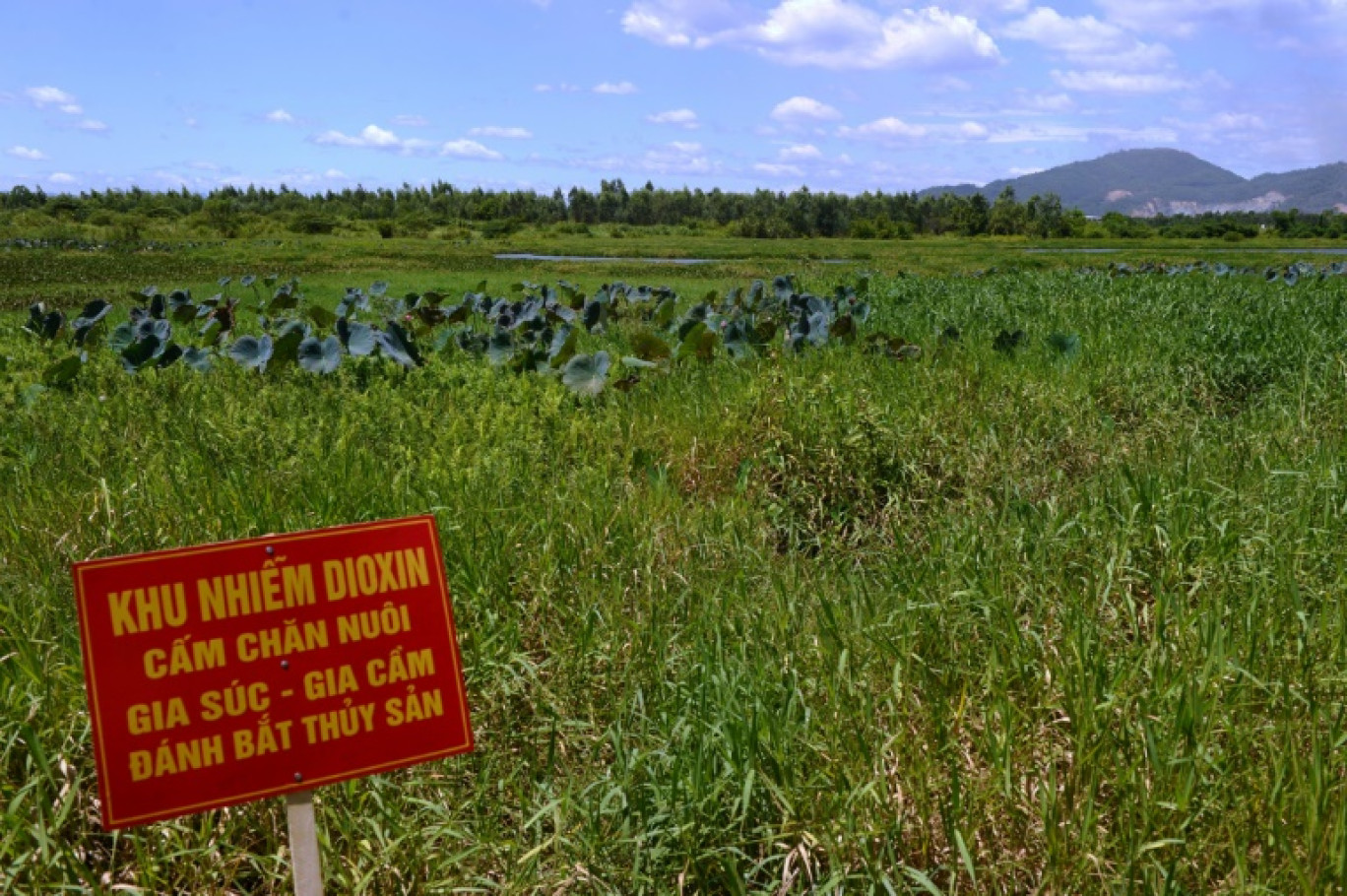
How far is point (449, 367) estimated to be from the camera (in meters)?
6.77

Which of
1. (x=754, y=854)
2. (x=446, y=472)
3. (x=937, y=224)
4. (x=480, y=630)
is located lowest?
(x=754, y=854)

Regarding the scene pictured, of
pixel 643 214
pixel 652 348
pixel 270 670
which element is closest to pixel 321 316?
pixel 652 348

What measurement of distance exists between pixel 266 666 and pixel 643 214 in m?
77.6

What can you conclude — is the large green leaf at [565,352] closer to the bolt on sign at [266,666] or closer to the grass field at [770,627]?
the grass field at [770,627]

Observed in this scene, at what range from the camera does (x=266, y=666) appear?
6.52ft

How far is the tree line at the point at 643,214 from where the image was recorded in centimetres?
5525

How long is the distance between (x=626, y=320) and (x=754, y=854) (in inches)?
367

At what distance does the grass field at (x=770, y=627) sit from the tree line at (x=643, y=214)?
46.3 metres

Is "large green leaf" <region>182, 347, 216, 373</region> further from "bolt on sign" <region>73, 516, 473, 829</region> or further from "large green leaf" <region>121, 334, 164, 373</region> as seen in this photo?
"bolt on sign" <region>73, 516, 473, 829</region>

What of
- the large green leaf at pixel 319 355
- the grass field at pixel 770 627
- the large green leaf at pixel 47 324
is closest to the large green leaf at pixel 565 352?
the grass field at pixel 770 627

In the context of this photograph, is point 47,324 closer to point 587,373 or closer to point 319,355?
point 319,355

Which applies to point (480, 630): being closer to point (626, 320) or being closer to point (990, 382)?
point (990, 382)

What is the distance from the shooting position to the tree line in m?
55.2

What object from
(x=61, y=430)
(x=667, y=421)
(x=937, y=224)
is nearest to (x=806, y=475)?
(x=667, y=421)
